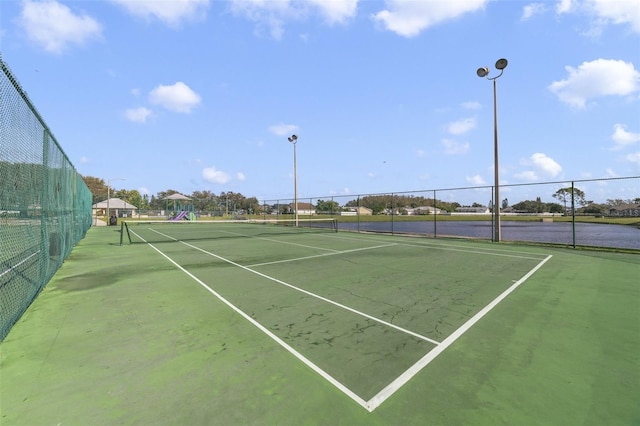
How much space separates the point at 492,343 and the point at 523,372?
0.65 m

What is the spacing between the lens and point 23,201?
486 cm

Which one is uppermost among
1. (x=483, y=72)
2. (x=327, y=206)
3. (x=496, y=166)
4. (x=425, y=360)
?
(x=483, y=72)

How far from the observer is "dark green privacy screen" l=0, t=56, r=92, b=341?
13.1 feet

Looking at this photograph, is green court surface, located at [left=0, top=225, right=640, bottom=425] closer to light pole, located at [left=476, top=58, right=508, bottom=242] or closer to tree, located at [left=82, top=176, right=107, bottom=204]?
light pole, located at [left=476, top=58, right=508, bottom=242]

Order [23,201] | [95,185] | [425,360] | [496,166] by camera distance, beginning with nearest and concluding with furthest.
→ [425,360] → [23,201] → [496,166] → [95,185]

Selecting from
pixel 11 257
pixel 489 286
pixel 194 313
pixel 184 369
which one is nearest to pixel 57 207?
pixel 11 257

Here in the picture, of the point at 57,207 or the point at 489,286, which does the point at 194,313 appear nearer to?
the point at 489,286

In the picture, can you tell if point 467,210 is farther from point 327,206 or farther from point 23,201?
point 23,201

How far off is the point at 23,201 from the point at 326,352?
5178 mm

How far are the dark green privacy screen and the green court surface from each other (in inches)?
15.5

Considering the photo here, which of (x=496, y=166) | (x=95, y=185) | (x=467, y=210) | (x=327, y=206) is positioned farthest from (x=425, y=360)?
(x=95, y=185)

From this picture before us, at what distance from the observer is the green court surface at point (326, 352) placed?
250 centimetres

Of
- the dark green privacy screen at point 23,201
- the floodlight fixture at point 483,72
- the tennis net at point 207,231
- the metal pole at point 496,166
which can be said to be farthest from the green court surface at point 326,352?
the floodlight fixture at point 483,72

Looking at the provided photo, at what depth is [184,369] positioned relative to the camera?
3.14 metres
